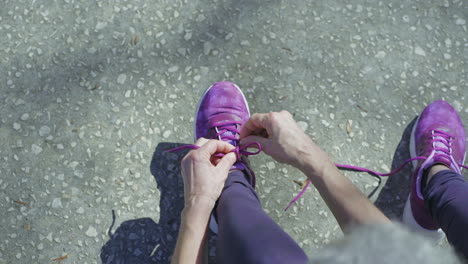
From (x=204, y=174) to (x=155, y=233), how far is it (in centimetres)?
56

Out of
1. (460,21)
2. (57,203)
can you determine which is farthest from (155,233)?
(460,21)

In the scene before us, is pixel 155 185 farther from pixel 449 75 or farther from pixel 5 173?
pixel 449 75

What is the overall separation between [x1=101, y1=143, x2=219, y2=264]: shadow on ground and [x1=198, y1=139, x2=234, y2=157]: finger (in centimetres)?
39

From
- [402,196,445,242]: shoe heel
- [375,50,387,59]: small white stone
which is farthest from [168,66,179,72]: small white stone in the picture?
[402,196,445,242]: shoe heel

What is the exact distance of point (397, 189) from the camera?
2.03m

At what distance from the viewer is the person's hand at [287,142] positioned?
1.60m

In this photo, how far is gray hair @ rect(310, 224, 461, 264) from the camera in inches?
24.0

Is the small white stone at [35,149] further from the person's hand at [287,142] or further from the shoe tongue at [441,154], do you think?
the shoe tongue at [441,154]

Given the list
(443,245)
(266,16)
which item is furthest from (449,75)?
(266,16)

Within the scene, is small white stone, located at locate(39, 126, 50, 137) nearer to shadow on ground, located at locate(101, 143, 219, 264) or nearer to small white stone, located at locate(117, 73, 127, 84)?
small white stone, located at locate(117, 73, 127, 84)

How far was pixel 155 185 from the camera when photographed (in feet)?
6.54

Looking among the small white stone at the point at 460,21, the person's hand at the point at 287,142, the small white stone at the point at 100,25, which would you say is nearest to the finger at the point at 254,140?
the person's hand at the point at 287,142

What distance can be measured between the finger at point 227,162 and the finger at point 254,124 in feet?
0.56

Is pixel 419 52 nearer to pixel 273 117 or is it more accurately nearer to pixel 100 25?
pixel 273 117
